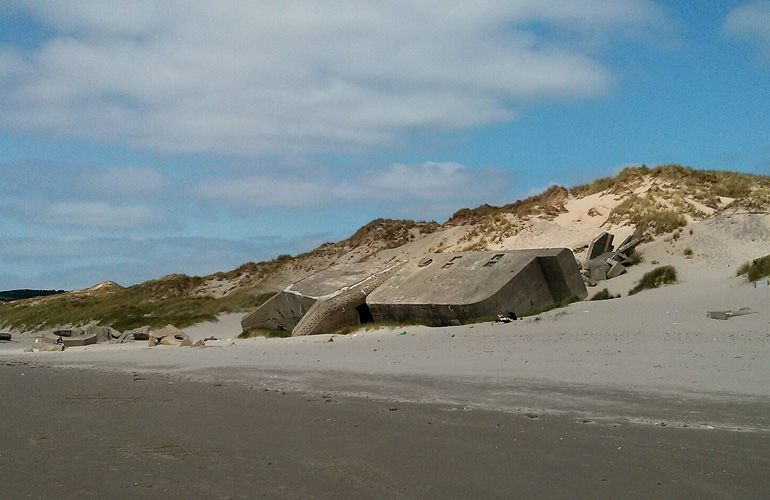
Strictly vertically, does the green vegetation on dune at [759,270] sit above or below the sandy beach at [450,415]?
above

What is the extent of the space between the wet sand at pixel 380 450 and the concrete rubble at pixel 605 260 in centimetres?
879

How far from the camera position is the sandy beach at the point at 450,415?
167 inches

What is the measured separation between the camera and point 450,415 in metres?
6.20

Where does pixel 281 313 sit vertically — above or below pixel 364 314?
above

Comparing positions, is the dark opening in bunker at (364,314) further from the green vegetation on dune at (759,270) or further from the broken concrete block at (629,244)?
the green vegetation on dune at (759,270)

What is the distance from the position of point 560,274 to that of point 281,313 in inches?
276

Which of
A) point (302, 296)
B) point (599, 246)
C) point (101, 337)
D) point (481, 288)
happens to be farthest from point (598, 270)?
point (101, 337)

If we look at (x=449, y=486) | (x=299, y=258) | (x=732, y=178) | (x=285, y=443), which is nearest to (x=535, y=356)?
(x=285, y=443)

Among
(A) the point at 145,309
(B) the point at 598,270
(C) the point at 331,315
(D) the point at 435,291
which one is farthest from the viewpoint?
(A) the point at 145,309

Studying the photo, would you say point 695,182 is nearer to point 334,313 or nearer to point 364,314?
point 364,314

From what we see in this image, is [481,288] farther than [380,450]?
Yes

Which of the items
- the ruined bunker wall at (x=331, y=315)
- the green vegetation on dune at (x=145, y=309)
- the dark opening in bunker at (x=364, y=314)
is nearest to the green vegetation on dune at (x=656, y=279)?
the dark opening in bunker at (x=364, y=314)

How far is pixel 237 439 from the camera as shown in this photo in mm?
5617

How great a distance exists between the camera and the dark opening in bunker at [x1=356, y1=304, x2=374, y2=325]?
15.1 m
